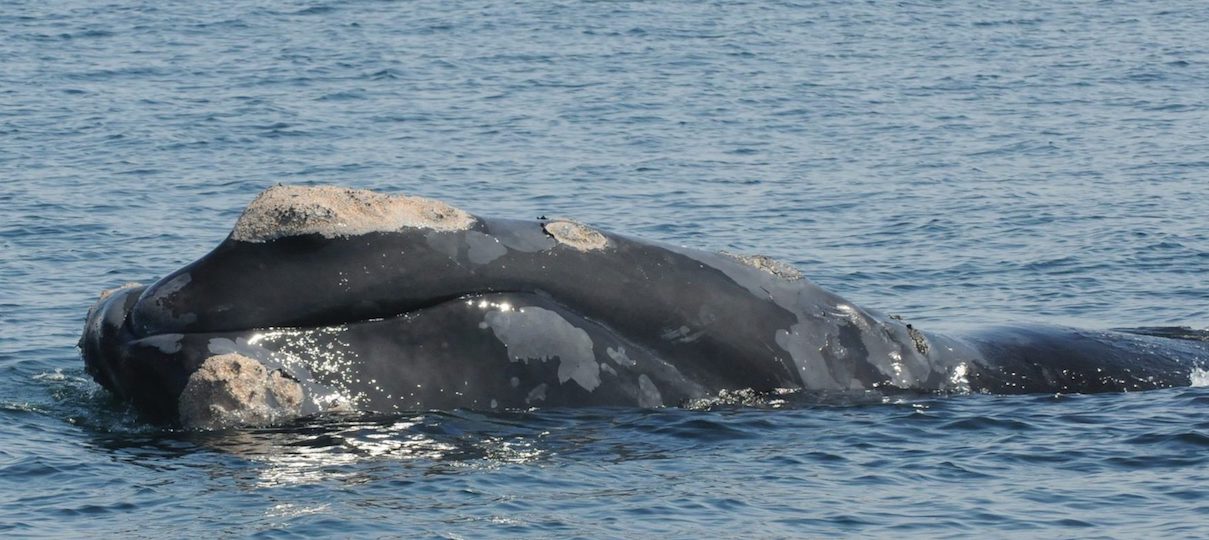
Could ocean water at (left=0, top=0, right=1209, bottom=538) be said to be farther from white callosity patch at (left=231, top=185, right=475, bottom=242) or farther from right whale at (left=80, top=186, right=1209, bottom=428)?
white callosity patch at (left=231, top=185, right=475, bottom=242)

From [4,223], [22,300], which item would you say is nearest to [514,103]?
[4,223]

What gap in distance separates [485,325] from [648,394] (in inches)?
47.5

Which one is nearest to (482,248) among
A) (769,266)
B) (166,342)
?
(166,342)

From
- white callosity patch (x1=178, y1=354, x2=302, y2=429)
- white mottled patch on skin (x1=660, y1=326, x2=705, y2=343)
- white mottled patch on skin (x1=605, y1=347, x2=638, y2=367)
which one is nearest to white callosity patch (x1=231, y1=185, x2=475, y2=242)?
white callosity patch (x1=178, y1=354, x2=302, y2=429)

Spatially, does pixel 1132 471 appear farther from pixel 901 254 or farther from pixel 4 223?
pixel 4 223

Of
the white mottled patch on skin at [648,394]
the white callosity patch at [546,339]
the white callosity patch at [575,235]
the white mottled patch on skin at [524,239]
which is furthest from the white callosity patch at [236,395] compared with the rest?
the white mottled patch on skin at [648,394]

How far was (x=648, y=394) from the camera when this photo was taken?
12.2m

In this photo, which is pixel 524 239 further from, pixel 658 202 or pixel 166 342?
pixel 658 202

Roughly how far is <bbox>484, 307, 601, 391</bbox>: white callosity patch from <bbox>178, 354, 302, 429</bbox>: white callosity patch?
1.33 meters

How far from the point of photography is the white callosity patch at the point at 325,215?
1134cm

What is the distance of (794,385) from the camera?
12.4 meters

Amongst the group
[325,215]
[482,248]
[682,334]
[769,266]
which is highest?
[325,215]

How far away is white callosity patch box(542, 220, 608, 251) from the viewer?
12.0 m

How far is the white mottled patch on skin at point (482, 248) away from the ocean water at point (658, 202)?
1008mm
